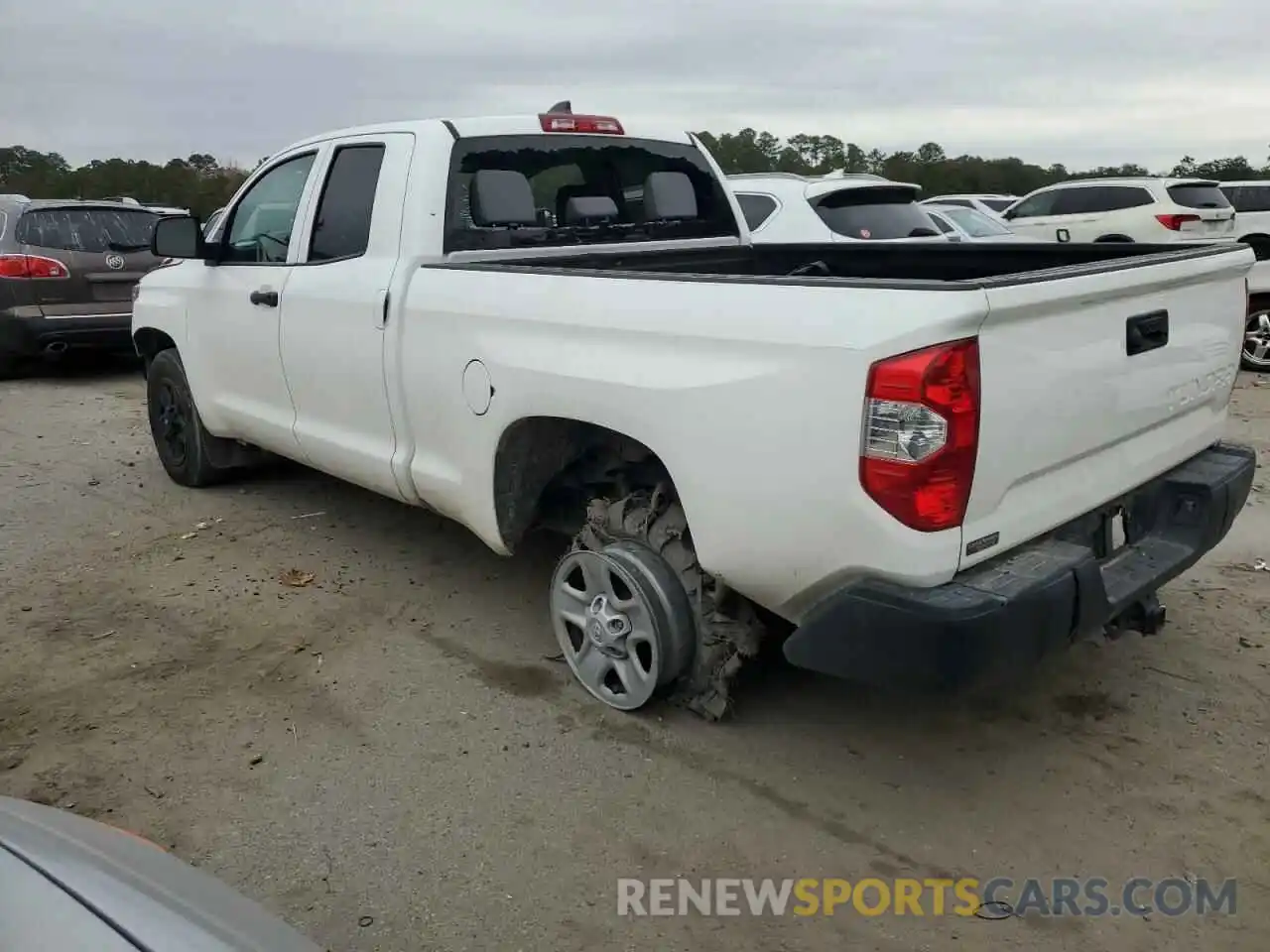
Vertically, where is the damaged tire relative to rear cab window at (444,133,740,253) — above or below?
below

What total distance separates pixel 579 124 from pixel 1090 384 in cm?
262

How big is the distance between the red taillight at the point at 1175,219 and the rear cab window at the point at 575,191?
Result: 1033 centimetres

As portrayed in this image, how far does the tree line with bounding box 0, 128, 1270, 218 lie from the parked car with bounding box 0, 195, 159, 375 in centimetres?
1762

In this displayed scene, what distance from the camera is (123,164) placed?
99.2 feet

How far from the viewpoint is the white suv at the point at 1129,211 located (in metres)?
13.1

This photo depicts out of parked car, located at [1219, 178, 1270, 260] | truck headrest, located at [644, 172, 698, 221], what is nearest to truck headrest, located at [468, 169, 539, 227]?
truck headrest, located at [644, 172, 698, 221]

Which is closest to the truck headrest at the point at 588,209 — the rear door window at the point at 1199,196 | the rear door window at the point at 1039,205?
the rear door window at the point at 1199,196

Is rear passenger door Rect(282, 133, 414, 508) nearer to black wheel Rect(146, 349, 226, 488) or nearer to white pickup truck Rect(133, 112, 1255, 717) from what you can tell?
white pickup truck Rect(133, 112, 1255, 717)

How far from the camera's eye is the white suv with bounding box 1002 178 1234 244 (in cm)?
1308

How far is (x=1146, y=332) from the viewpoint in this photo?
9.97 ft

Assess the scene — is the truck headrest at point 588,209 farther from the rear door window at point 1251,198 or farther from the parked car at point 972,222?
the rear door window at point 1251,198

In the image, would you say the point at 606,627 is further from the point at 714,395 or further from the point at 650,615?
the point at 714,395

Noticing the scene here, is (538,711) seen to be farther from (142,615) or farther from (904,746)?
(142,615)

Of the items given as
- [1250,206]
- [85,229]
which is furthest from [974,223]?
[85,229]
